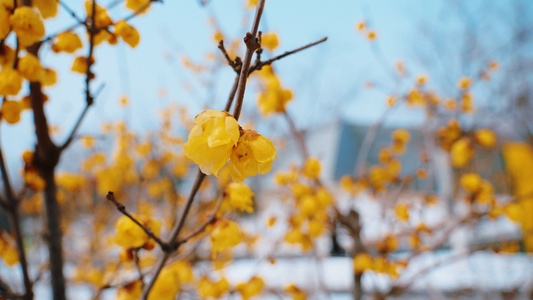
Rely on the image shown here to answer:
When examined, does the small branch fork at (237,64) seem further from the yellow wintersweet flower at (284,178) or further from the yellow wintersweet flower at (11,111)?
the yellow wintersweet flower at (284,178)

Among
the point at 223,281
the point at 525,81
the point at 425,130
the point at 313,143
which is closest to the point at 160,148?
the point at 223,281

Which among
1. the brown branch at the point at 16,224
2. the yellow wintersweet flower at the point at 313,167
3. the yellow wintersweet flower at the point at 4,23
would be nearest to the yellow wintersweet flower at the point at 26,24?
the yellow wintersweet flower at the point at 4,23

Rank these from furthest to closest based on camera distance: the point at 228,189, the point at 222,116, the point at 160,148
Result: the point at 160,148, the point at 228,189, the point at 222,116

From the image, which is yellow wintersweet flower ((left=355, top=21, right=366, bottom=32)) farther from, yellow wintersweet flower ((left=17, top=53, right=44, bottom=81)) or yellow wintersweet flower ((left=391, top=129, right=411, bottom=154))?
yellow wintersweet flower ((left=17, top=53, right=44, bottom=81))

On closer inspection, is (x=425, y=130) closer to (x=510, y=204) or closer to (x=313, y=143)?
(x=510, y=204)

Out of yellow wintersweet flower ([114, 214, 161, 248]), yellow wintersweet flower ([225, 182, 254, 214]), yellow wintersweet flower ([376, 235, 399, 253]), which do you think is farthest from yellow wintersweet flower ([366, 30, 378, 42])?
yellow wintersweet flower ([114, 214, 161, 248])

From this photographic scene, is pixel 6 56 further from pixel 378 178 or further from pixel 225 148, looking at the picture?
pixel 378 178

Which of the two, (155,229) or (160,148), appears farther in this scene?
(160,148)
